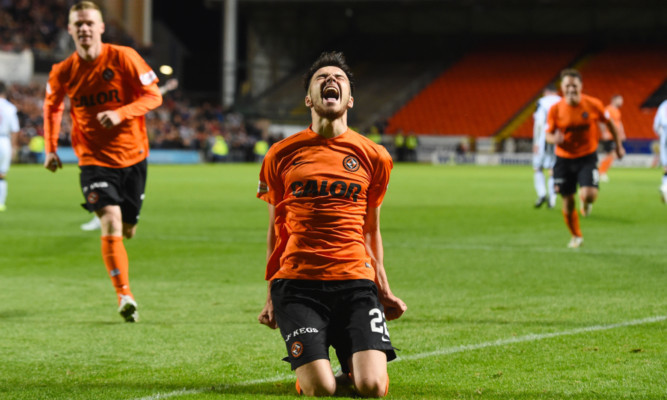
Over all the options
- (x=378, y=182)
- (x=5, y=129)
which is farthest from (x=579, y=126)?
(x=5, y=129)

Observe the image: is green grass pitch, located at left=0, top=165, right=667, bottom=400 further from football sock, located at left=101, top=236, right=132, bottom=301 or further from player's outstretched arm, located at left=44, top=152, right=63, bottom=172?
player's outstretched arm, located at left=44, top=152, right=63, bottom=172

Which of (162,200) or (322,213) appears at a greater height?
(322,213)

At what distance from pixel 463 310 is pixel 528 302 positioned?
669 millimetres

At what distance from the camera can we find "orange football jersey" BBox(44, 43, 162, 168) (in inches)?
319

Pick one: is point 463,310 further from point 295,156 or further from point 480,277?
point 295,156

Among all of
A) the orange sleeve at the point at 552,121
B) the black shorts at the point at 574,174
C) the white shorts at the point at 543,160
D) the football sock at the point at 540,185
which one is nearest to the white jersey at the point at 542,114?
the white shorts at the point at 543,160

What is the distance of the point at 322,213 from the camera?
5199 mm

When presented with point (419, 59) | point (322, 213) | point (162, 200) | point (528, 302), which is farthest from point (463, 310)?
point (419, 59)

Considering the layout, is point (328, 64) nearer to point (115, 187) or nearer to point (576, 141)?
point (115, 187)

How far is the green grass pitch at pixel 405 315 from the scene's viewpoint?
5.35 m

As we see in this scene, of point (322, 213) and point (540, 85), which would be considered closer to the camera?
point (322, 213)

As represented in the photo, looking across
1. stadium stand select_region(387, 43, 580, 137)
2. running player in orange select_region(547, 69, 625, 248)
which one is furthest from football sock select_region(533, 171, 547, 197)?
stadium stand select_region(387, 43, 580, 137)

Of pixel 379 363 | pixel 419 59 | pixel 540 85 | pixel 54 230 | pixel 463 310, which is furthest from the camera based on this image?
pixel 419 59

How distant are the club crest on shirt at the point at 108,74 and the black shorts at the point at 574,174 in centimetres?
636
